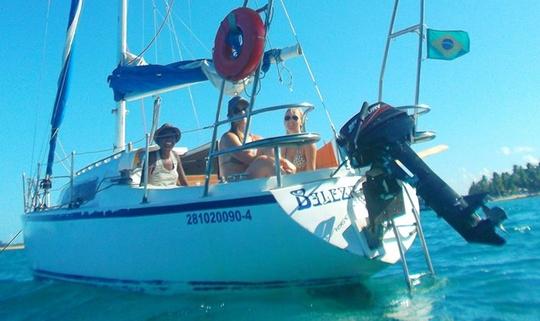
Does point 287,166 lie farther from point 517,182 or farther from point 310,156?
point 517,182

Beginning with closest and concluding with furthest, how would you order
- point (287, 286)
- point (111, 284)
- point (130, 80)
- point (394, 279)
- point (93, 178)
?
point (287, 286) → point (394, 279) → point (111, 284) → point (93, 178) → point (130, 80)

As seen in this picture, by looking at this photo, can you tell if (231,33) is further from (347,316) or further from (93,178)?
(93,178)

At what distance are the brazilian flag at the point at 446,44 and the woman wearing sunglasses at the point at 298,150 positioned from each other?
1.57 meters

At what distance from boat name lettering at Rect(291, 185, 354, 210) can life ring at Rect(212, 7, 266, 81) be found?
127 cm

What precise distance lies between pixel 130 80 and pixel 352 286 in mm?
4949

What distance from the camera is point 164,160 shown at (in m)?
5.95

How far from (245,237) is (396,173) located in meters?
1.47

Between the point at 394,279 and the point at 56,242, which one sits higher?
the point at 56,242

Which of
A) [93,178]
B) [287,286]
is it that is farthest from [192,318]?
[93,178]

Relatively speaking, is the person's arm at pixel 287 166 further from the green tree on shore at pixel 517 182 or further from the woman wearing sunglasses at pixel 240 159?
the green tree on shore at pixel 517 182

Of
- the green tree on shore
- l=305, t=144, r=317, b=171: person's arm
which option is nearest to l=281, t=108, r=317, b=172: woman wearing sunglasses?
l=305, t=144, r=317, b=171: person's arm

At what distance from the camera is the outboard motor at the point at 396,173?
131 inches

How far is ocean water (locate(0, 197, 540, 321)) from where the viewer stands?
3.52 metres

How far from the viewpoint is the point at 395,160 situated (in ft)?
12.5
